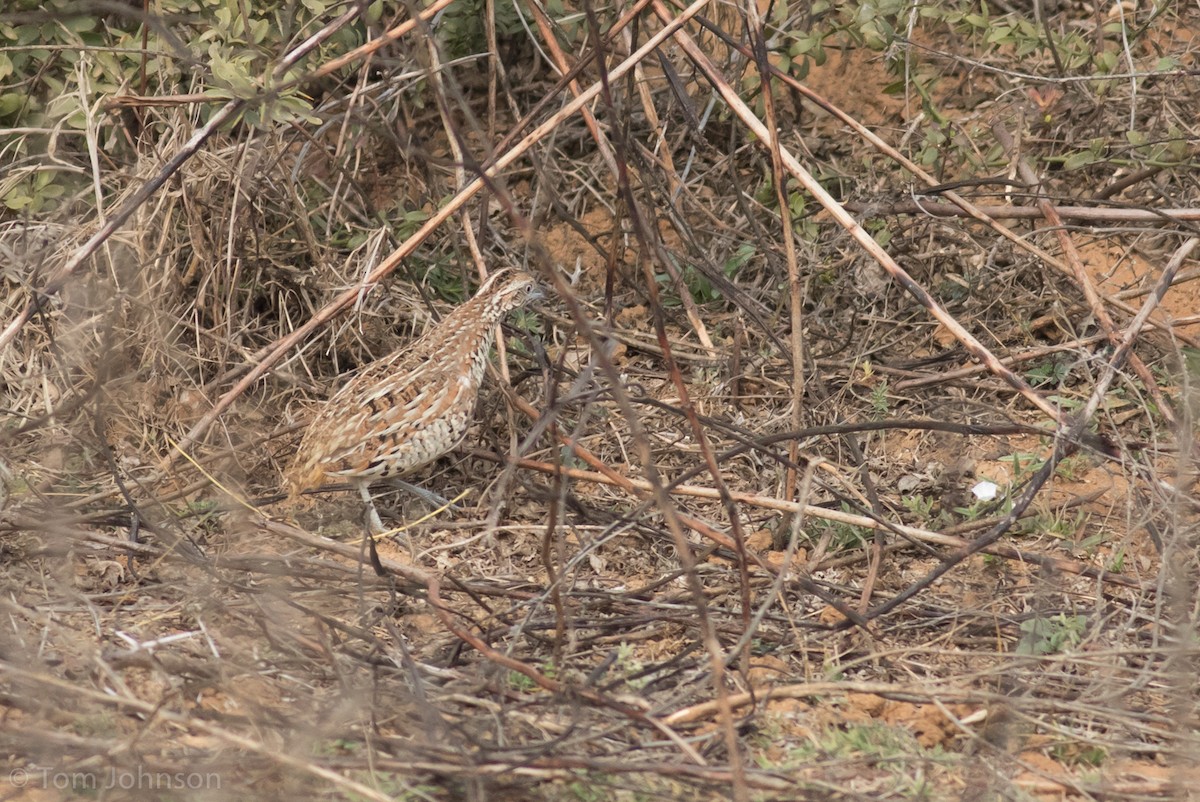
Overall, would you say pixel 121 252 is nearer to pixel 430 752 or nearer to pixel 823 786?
pixel 430 752

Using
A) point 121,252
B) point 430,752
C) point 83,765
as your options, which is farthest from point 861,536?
point 121,252

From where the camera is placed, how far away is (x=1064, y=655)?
426 centimetres

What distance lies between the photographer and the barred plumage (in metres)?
5.55

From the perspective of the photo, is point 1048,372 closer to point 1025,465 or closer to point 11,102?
point 1025,465

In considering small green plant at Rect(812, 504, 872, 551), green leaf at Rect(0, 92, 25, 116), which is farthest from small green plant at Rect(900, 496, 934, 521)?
green leaf at Rect(0, 92, 25, 116)

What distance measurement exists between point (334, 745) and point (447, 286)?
11.6 feet

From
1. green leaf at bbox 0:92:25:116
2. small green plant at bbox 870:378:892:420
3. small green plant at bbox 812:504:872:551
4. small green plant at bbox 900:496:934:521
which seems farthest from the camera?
green leaf at bbox 0:92:25:116

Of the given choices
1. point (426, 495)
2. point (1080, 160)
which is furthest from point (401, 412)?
point (1080, 160)

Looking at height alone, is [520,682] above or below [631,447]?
above

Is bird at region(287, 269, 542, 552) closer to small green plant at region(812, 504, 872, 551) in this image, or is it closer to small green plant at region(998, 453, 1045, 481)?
small green plant at region(812, 504, 872, 551)

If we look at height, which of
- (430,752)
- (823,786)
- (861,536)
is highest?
(430,752)

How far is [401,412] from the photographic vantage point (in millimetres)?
5609

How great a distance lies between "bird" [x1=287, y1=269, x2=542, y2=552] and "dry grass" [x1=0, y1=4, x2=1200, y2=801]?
27 centimetres

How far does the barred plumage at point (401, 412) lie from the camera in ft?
18.2
